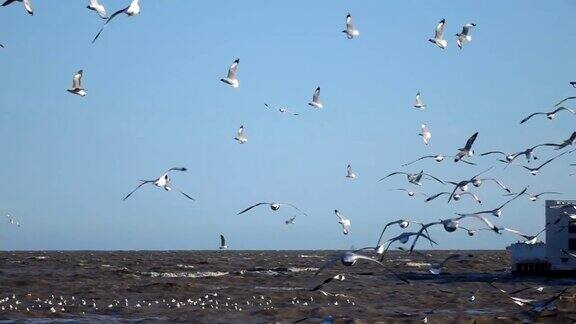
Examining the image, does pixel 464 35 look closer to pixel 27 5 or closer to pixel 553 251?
pixel 27 5

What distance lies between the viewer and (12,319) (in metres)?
39.0

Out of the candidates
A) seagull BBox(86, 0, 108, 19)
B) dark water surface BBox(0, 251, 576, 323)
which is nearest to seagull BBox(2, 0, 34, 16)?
seagull BBox(86, 0, 108, 19)

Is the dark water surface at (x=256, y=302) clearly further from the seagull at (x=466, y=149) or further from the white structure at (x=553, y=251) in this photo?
the white structure at (x=553, y=251)

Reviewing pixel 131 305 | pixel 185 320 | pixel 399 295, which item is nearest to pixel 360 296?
pixel 399 295

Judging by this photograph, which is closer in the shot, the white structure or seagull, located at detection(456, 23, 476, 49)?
seagull, located at detection(456, 23, 476, 49)

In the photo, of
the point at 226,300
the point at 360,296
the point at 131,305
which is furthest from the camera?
the point at 360,296

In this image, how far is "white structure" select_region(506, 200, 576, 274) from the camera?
83.7 meters

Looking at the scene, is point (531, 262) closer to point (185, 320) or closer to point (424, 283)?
point (424, 283)

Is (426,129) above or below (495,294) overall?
above

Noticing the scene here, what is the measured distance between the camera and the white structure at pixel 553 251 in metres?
83.7

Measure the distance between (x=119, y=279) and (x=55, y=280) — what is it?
5.20 meters

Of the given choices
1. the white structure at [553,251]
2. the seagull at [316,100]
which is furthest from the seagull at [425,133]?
the white structure at [553,251]

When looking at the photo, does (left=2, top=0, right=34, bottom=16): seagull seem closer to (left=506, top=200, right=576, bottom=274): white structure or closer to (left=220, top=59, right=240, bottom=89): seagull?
(left=220, top=59, right=240, bottom=89): seagull

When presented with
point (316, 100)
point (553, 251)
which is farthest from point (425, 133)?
point (553, 251)
